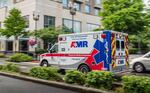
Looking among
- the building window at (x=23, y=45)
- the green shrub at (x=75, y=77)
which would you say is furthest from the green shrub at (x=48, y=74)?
the building window at (x=23, y=45)

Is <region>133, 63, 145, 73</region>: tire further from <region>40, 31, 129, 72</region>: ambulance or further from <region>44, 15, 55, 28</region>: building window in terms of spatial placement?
<region>44, 15, 55, 28</region>: building window

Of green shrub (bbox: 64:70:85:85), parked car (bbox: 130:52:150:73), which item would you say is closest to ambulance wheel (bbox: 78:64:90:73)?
parked car (bbox: 130:52:150:73)

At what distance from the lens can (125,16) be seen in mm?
29062

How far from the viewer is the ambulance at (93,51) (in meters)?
15.4

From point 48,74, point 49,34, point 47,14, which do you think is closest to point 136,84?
point 48,74

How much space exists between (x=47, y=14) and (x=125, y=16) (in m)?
22.8

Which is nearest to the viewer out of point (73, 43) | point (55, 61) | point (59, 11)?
point (73, 43)

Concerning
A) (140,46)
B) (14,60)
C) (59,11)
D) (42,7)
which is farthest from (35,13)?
(140,46)

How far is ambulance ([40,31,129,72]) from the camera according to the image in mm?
15383

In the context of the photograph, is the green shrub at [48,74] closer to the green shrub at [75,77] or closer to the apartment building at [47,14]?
the green shrub at [75,77]

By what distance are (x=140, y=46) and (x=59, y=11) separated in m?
A: 15.4

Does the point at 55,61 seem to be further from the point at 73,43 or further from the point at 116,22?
the point at 116,22

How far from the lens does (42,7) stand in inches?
1914

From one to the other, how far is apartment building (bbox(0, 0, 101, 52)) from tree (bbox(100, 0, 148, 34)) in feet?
56.3
